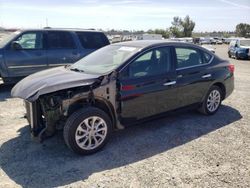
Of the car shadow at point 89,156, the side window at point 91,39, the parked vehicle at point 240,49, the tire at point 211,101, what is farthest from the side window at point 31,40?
the parked vehicle at point 240,49

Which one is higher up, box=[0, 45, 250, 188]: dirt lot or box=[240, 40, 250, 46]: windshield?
box=[240, 40, 250, 46]: windshield

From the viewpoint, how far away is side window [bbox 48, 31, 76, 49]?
8453 millimetres

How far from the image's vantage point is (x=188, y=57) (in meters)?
5.44

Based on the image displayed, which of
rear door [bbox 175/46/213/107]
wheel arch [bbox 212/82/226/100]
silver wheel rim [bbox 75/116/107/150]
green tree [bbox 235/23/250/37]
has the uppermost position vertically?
green tree [bbox 235/23/250/37]

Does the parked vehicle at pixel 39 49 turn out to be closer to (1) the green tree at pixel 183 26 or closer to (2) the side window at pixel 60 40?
(2) the side window at pixel 60 40

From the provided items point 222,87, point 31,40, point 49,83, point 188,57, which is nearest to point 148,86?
point 188,57

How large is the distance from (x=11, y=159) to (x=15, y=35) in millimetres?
5014

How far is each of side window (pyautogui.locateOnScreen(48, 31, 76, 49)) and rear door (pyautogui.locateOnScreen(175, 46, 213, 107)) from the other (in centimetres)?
440

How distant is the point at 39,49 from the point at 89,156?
5087 millimetres

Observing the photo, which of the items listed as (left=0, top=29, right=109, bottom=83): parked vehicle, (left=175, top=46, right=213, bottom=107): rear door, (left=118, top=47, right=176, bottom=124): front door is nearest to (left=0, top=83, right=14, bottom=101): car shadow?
(left=0, top=29, right=109, bottom=83): parked vehicle

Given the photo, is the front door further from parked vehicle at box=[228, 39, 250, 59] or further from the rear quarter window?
parked vehicle at box=[228, 39, 250, 59]

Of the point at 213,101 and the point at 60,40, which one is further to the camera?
the point at 60,40

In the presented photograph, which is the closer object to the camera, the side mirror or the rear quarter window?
the rear quarter window

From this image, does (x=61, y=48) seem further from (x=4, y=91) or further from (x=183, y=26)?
(x=183, y=26)
